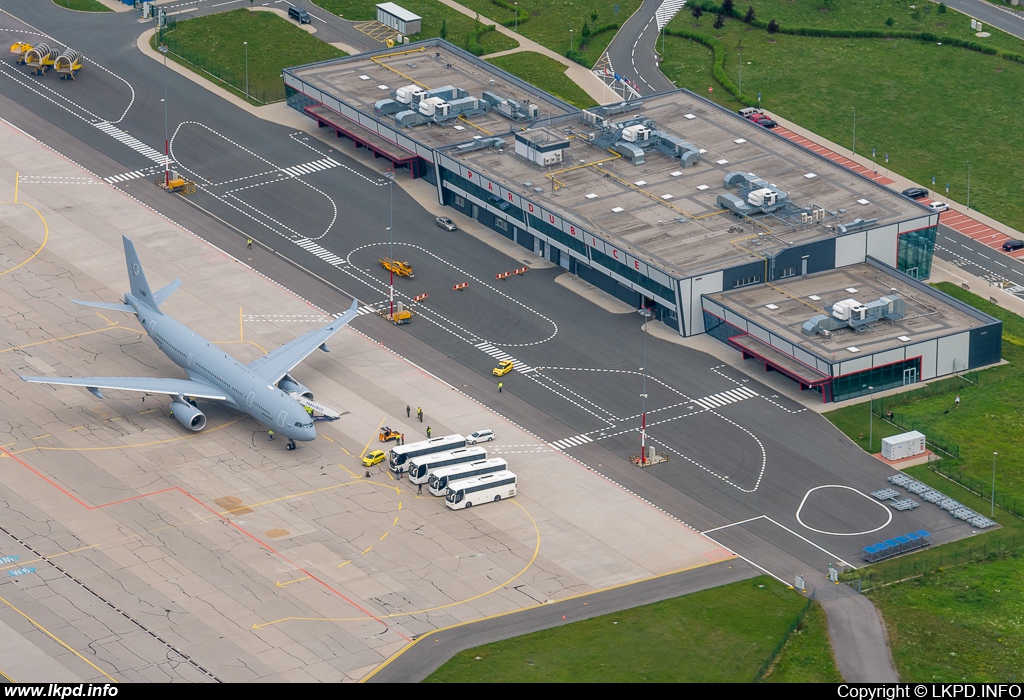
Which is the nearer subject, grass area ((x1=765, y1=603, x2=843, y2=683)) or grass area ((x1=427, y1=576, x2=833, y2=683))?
grass area ((x1=427, y1=576, x2=833, y2=683))

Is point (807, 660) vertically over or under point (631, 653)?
under

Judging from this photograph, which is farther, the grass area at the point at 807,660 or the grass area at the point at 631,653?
the grass area at the point at 807,660

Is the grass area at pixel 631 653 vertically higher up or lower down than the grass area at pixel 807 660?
higher up

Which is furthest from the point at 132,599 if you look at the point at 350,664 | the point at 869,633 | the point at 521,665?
the point at 869,633

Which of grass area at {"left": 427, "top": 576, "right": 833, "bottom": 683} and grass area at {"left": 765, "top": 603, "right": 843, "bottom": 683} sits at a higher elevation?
grass area at {"left": 427, "top": 576, "right": 833, "bottom": 683}

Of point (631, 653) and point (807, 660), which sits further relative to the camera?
point (807, 660)
